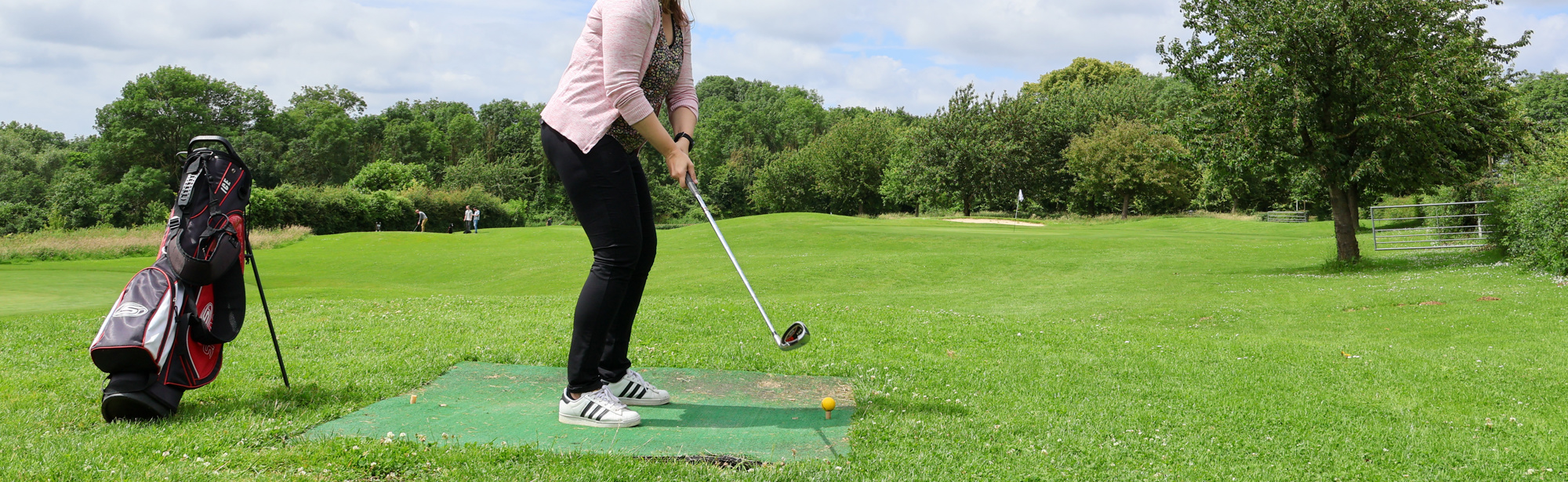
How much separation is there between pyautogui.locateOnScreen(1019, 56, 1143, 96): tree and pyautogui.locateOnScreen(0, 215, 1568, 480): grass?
68.3 meters

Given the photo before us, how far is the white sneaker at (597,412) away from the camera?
388 cm

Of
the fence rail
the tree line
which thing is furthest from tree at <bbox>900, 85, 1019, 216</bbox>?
the fence rail

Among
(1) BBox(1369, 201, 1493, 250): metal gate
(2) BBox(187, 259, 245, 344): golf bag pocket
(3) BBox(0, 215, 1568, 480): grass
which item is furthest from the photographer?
(1) BBox(1369, 201, 1493, 250): metal gate

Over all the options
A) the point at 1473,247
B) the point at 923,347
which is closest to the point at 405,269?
the point at 923,347

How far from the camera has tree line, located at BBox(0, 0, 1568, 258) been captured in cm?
1833

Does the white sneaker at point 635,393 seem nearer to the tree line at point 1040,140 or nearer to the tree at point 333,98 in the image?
the tree line at point 1040,140

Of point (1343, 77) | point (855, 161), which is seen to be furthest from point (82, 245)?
point (855, 161)

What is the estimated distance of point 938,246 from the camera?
2795 centimetres

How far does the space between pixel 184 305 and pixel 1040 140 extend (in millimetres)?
58159

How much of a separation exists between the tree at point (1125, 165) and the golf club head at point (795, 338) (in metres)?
48.8

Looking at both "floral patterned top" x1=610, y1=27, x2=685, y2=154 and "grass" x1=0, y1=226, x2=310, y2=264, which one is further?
"grass" x1=0, y1=226, x2=310, y2=264

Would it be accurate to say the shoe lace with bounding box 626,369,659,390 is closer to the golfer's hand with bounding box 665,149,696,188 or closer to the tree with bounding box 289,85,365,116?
the golfer's hand with bounding box 665,149,696,188

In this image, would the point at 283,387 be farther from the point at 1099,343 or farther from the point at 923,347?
the point at 1099,343

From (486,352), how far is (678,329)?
214 cm
